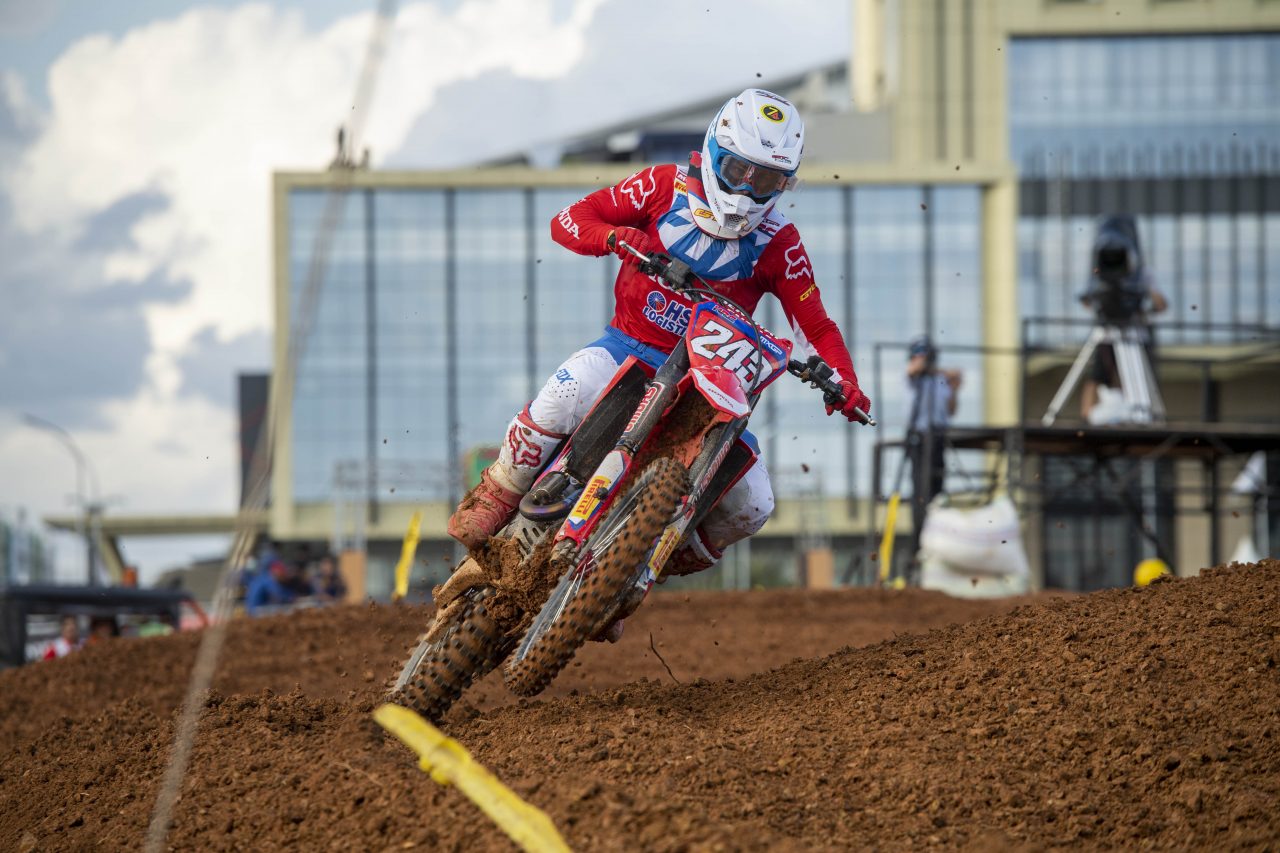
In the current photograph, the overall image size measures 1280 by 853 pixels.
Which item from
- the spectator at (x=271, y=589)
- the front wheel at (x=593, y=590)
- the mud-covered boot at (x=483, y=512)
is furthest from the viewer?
the spectator at (x=271, y=589)

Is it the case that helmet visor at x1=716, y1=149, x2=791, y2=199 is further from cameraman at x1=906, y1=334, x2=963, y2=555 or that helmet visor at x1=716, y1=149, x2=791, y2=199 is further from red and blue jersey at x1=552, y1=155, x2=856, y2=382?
cameraman at x1=906, y1=334, x2=963, y2=555

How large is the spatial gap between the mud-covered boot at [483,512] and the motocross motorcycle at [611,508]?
61mm

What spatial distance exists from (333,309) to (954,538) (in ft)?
134

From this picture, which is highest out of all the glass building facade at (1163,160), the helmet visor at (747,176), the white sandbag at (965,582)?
the glass building facade at (1163,160)

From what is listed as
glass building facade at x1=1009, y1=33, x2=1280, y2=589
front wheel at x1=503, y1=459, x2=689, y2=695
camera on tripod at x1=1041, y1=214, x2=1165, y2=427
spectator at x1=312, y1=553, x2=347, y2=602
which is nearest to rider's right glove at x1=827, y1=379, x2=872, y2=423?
front wheel at x1=503, y1=459, x2=689, y2=695

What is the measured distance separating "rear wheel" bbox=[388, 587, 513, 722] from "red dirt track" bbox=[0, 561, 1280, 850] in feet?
0.56

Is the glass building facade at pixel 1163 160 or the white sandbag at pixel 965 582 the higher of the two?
the glass building facade at pixel 1163 160

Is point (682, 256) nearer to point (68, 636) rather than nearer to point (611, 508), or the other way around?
point (611, 508)

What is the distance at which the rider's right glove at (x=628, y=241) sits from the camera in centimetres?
623

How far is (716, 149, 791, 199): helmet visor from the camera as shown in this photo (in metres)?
6.22

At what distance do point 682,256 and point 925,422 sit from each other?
11590 mm

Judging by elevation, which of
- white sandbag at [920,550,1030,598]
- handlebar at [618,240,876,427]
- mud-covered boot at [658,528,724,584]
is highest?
handlebar at [618,240,876,427]

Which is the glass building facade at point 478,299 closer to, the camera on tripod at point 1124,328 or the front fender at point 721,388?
the camera on tripod at point 1124,328

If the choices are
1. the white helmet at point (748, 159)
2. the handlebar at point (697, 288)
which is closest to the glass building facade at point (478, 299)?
the white helmet at point (748, 159)
